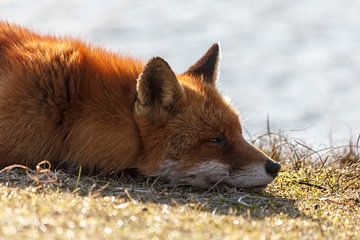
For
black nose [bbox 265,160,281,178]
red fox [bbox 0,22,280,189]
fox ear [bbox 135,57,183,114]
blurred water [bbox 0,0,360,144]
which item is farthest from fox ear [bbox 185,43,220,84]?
blurred water [bbox 0,0,360,144]

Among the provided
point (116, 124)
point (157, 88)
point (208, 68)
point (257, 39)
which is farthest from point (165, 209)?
point (257, 39)

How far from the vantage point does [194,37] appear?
22.3 m

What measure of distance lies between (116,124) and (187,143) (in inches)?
24.8

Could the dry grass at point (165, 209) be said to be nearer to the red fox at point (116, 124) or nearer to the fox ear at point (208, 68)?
the red fox at point (116, 124)

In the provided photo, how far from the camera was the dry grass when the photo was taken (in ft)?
15.3

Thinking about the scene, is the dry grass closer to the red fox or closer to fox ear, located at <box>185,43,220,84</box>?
the red fox

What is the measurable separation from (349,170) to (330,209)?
1.93 metres

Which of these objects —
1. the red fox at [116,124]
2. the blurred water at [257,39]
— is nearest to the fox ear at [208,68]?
the red fox at [116,124]

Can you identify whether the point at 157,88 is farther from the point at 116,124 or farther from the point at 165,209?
the point at 165,209

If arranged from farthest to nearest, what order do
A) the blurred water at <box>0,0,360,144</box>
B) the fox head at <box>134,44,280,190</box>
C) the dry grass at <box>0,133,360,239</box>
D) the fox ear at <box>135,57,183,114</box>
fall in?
1. the blurred water at <box>0,0,360,144</box>
2. the fox head at <box>134,44,280,190</box>
3. the fox ear at <box>135,57,183,114</box>
4. the dry grass at <box>0,133,360,239</box>

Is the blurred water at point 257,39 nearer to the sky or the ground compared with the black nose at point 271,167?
nearer to the sky

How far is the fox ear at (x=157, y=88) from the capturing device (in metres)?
6.52

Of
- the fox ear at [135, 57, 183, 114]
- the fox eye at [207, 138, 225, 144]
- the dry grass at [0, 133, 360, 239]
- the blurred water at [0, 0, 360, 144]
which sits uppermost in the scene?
the blurred water at [0, 0, 360, 144]

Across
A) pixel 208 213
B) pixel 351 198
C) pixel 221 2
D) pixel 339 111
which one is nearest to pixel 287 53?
pixel 339 111
